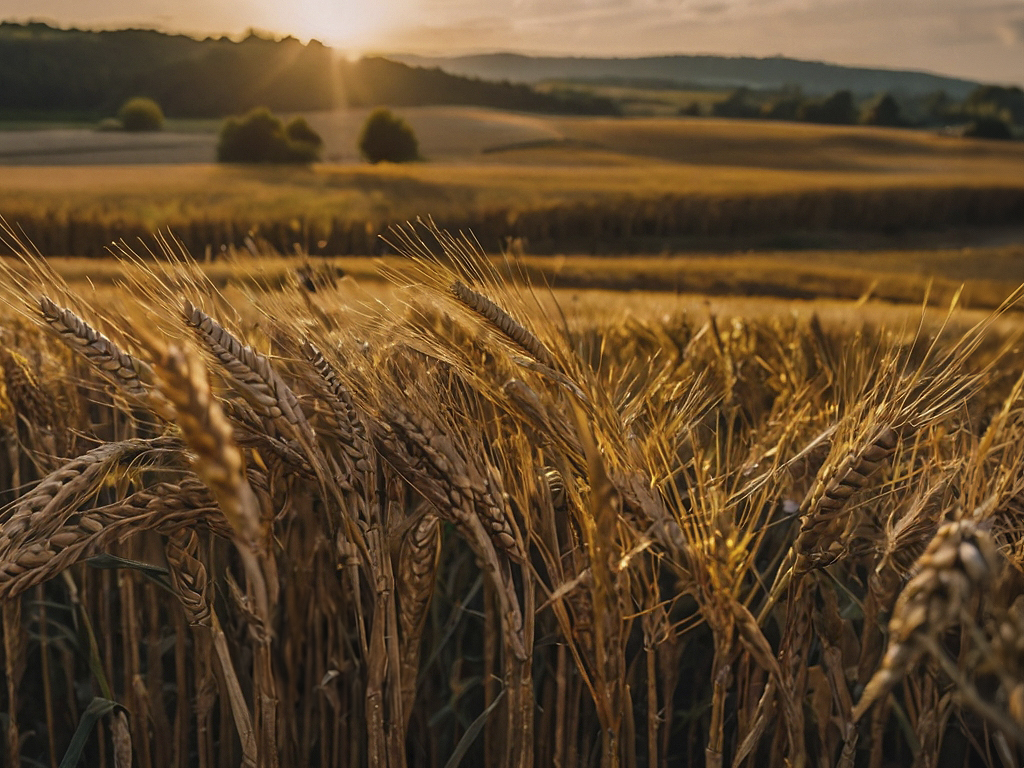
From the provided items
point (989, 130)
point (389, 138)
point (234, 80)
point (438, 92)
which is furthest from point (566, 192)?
point (234, 80)

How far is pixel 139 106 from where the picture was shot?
153 feet

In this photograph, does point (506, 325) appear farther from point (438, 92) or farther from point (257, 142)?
point (438, 92)

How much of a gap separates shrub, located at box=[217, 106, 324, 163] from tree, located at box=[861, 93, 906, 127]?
36.4m

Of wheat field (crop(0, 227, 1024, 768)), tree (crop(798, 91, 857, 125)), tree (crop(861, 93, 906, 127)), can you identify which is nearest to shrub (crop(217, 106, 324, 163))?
tree (crop(798, 91, 857, 125))

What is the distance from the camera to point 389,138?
41062mm

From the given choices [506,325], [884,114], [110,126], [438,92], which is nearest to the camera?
[506,325]

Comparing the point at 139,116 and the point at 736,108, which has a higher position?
the point at 736,108

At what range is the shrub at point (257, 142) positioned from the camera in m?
37.1

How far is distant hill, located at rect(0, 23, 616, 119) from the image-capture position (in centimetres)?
6278

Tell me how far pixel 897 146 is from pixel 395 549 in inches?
1912

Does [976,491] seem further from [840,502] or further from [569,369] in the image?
[569,369]

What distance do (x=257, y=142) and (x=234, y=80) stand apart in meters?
34.4

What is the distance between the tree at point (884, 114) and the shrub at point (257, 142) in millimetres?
36393

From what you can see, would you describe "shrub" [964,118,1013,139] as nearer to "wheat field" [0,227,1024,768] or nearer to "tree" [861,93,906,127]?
"tree" [861,93,906,127]
